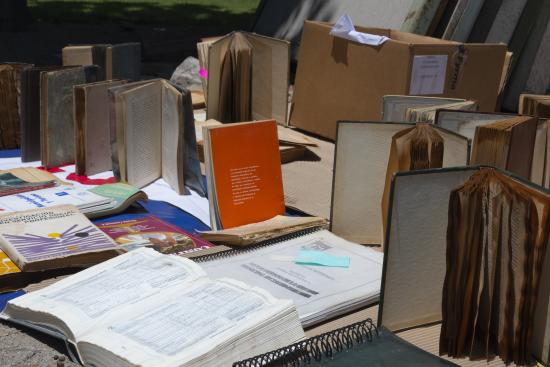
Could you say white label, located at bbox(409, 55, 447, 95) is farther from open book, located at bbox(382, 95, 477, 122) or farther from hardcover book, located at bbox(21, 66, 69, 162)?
hardcover book, located at bbox(21, 66, 69, 162)

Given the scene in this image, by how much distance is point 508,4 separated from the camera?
15.1 feet

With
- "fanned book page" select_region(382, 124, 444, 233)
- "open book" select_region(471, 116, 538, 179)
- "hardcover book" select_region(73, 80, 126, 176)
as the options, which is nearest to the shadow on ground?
"hardcover book" select_region(73, 80, 126, 176)

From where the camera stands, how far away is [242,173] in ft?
8.12

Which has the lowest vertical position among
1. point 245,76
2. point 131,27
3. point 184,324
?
point 131,27

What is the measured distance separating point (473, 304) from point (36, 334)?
98 centimetres

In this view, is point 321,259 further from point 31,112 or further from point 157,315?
point 31,112

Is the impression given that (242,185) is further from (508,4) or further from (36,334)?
(508,4)

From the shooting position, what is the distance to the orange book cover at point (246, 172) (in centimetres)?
242

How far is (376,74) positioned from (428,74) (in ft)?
0.79

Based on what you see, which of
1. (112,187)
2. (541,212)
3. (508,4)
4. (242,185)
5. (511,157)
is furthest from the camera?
(508,4)

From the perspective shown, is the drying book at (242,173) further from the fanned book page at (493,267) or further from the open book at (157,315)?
the fanned book page at (493,267)

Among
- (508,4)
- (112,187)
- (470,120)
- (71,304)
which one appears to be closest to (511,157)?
(470,120)

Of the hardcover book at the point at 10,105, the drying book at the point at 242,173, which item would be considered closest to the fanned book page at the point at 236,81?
the hardcover book at the point at 10,105

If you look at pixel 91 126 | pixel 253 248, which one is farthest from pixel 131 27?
pixel 253 248
